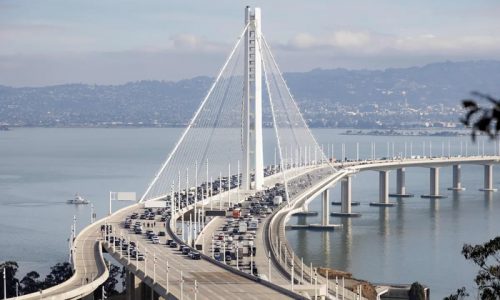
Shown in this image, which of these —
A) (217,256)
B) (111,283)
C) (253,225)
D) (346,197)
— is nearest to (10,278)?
(111,283)

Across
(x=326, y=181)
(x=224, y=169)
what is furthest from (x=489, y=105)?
(x=224, y=169)

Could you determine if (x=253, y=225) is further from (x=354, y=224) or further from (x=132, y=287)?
(x=354, y=224)

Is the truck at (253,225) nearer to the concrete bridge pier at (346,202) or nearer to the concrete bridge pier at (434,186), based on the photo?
the concrete bridge pier at (346,202)

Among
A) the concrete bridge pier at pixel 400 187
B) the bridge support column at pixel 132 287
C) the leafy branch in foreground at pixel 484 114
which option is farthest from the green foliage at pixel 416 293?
the concrete bridge pier at pixel 400 187

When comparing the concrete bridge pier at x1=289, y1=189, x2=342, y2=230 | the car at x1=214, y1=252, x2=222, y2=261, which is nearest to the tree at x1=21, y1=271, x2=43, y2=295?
the car at x1=214, y1=252, x2=222, y2=261

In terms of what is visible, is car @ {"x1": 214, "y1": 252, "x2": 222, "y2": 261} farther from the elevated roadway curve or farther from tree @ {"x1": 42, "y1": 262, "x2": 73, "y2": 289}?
tree @ {"x1": 42, "y1": 262, "x2": 73, "y2": 289}

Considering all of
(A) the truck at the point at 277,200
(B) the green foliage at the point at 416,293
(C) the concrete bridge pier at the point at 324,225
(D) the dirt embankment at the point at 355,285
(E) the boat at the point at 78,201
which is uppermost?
(A) the truck at the point at 277,200
